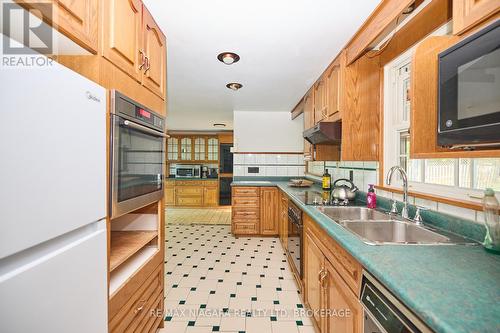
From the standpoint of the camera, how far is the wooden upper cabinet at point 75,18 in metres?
0.82

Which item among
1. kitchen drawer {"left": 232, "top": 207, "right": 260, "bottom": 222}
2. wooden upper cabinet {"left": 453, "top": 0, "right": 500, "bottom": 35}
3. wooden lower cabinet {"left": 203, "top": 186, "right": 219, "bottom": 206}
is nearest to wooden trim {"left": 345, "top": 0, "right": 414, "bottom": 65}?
wooden upper cabinet {"left": 453, "top": 0, "right": 500, "bottom": 35}

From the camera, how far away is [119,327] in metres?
1.13

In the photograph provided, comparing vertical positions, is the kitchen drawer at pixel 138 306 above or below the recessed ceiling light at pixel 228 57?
below

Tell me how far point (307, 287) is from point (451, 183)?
127 cm

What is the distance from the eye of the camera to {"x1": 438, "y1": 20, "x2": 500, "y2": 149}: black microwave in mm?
720

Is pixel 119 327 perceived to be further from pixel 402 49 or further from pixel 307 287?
pixel 402 49

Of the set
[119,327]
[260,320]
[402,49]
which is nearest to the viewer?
[119,327]

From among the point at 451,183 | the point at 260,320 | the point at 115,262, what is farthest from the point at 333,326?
the point at 115,262

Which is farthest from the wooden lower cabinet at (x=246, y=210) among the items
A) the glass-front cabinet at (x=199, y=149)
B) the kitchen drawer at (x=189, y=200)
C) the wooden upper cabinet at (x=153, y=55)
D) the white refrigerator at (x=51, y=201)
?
the glass-front cabinet at (x=199, y=149)

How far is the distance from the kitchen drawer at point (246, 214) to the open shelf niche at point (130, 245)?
2.40m

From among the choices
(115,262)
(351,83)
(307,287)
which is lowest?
(307,287)

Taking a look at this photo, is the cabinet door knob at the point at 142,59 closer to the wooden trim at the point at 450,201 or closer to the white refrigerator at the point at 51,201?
the white refrigerator at the point at 51,201

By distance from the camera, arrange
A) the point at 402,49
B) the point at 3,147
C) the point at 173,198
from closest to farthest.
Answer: the point at 3,147, the point at 402,49, the point at 173,198

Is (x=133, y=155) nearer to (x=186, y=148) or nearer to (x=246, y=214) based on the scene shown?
(x=246, y=214)
